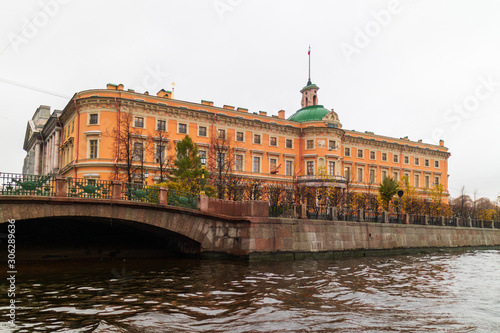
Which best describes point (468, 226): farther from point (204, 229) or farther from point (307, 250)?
point (204, 229)

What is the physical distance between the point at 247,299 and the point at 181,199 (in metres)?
8.43

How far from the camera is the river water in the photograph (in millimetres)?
7582

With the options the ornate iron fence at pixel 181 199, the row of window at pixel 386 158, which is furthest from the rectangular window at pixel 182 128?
the ornate iron fence at pixel 181 199

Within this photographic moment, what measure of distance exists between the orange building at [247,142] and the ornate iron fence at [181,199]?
58.5ft

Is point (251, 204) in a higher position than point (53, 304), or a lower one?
higher

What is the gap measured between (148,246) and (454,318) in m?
15.7

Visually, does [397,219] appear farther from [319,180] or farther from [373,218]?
[319,180]

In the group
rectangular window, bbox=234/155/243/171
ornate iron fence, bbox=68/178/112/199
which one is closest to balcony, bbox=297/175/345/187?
rectangular window, bbox=234/155/243/171

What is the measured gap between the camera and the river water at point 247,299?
758 centimetres

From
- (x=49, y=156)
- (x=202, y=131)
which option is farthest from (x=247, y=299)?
(x=49, y=156)

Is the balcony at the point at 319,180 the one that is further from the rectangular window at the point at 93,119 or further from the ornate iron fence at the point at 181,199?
the ornate iron fence at the point at 181,199

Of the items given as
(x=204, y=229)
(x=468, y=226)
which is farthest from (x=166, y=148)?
(x=468, y=226)

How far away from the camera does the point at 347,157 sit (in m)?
55.4

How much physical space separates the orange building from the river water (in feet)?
75.3
